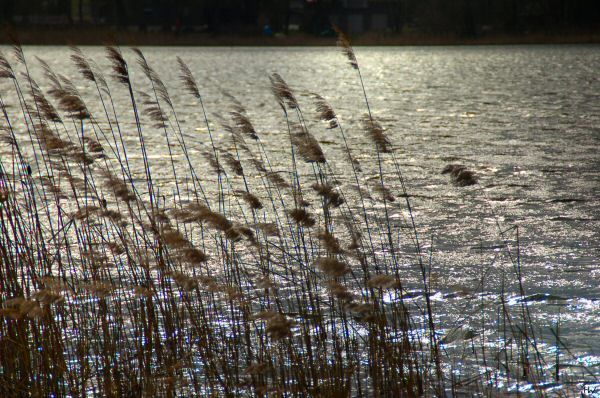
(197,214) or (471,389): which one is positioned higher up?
(197,214)

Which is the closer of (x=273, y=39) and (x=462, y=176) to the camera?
(x=462, y=176)

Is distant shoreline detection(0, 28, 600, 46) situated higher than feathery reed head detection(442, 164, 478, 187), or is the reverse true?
feathery reed head detection(442, 164, 478, 187)

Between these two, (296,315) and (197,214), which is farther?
(296,315)

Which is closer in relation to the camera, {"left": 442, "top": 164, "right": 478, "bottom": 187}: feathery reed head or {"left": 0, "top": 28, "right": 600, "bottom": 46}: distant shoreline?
{"left": 442, "top": 164, "right": 478, "bottom": 187}: feathery reed head

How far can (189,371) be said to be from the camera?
3531mm

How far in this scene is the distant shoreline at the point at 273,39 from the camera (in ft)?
180

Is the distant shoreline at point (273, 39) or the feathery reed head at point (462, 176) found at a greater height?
the feathery reed head at point (462, 176)

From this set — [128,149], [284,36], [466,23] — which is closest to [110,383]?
[128,149]

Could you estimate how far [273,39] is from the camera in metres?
61.1

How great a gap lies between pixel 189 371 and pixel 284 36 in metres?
61.3

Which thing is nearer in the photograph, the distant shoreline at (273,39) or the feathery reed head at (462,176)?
the feathery reed head at (462,176)

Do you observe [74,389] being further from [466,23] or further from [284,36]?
[284,36]

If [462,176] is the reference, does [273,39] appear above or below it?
below

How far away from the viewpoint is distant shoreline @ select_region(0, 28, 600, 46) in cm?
5494
